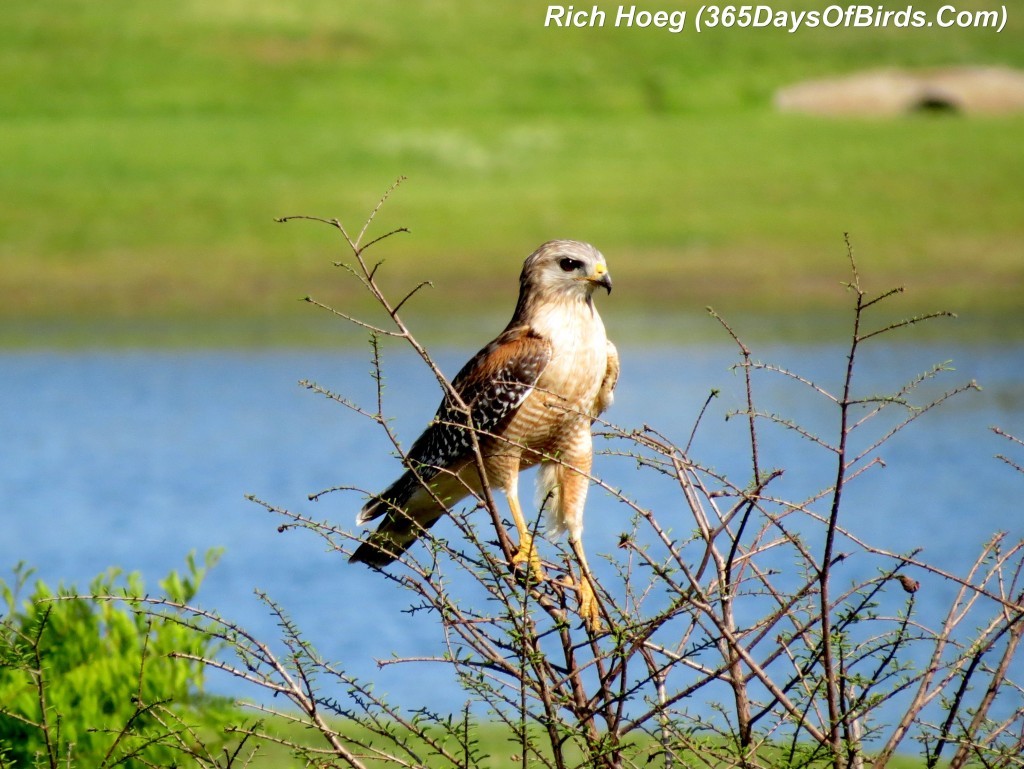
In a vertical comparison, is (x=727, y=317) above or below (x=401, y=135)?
below

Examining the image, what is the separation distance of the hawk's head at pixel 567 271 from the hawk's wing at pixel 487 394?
0.14 metres

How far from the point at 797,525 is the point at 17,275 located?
47.0 ft

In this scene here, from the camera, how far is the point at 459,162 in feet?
88.0

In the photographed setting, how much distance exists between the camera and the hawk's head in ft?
14.1

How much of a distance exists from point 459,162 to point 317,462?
14.1m

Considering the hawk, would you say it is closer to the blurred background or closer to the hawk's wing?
the hawk's wing

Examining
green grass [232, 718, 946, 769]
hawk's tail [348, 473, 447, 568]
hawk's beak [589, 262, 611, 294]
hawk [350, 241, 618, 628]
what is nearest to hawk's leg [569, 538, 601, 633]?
hawk [350, 241, 618, 628]

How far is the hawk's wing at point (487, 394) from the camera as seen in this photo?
4215mm

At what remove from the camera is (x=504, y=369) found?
14.0 feet

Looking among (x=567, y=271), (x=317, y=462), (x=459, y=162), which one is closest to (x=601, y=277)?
(x=567, y=271)

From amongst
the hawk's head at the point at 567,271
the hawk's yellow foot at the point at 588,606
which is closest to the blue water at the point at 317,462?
the hawk's head at the point at 567,271

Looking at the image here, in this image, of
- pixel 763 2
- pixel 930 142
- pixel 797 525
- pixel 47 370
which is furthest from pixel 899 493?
pixel 763 2

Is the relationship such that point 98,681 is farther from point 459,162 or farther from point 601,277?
point 459,162

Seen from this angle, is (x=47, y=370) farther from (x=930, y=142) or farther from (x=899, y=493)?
(x=930, y=142)
